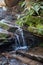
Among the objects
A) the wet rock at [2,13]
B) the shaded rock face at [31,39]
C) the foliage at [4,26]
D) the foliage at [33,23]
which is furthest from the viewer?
the wet rock at [2,13]

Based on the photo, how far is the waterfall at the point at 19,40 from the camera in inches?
254

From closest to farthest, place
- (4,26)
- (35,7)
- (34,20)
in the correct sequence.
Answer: (34,20), (4,26), (35,7)

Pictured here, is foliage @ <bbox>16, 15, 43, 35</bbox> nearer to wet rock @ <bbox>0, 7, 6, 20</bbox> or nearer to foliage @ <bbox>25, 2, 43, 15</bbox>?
foliage @ <bbox>25, 2, 43, 15</bbox>

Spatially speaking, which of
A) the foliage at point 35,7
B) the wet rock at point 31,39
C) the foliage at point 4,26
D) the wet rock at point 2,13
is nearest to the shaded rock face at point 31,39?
the wet rock at point 31,39

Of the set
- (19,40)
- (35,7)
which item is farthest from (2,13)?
(19,40)

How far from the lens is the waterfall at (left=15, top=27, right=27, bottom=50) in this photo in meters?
6.45

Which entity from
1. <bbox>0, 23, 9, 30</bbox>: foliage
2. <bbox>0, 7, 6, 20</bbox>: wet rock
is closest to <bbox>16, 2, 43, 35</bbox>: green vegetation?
<bbox>0, 23, 9, 30</bbox>: foliage

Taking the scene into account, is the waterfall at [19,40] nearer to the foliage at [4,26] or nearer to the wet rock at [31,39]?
the wet rock at [31,39]

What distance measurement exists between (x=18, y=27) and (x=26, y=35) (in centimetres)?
62

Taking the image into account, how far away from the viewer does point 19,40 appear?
21.5 feet

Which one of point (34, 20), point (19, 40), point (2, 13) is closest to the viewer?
point (19, 40)

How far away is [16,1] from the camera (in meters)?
10.4

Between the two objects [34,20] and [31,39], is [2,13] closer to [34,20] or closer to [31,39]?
[34,20]

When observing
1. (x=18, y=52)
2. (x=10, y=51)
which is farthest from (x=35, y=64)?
(x=10, y=51)
